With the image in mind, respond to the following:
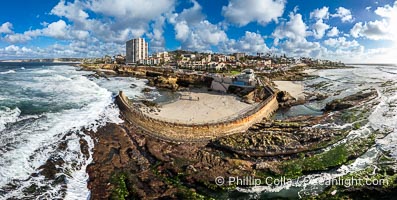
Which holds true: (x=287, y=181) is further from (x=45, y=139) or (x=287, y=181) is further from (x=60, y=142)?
(x=45, y=139)

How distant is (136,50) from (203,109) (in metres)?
121

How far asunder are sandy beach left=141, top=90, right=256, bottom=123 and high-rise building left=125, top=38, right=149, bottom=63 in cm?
11030

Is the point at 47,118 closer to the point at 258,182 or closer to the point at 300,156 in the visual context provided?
the point at 258,182

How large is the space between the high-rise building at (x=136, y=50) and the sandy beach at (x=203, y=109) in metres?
110

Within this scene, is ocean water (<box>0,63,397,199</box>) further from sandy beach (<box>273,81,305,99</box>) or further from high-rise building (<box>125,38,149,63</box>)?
high-rise building (<box>125,38,149,63</box>)

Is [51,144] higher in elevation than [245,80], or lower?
lower

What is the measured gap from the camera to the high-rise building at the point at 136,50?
470 feet

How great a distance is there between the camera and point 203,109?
29.5m

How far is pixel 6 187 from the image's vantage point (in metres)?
13.3

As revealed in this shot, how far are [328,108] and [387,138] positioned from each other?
11550 mm

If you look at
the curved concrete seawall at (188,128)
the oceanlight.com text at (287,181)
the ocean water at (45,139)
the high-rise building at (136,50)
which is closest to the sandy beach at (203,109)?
the curved concrete seawall at (188,128)

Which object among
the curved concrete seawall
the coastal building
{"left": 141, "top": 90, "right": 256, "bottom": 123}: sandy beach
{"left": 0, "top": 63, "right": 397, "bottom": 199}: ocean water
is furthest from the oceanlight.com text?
the coastal building

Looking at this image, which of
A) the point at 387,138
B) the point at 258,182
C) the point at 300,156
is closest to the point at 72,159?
the point at 258,182

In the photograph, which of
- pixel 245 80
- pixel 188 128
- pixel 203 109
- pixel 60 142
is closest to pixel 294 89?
pixel 245 80
